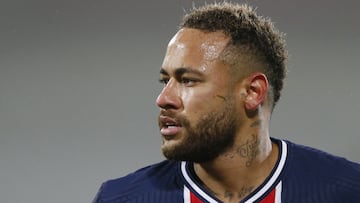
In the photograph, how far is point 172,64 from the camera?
1012mm

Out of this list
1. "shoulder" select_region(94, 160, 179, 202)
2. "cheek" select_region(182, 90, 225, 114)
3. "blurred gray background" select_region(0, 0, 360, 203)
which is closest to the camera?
"cheek" select_region(182, 90, 225, 114)

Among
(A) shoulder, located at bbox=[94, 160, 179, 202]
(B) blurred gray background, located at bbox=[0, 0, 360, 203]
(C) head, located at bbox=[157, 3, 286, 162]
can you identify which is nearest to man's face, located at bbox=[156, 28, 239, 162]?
(C) head, located at bbox=[157, 3, 286, 162]

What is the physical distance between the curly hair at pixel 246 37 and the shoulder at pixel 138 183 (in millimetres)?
259

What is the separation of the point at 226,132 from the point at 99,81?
2.62 feet

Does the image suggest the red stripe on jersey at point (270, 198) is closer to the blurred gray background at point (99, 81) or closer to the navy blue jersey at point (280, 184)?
the navy blue jersey at point (280, 184)

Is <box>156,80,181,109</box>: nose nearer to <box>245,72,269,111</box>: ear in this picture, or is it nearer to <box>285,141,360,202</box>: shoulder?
<box>245,72,269,111</box>: ear

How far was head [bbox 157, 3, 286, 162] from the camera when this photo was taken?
Result: 100cm

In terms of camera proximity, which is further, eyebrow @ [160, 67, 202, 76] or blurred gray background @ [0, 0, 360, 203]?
blurred gray background @ [0, 0, 360, 203]

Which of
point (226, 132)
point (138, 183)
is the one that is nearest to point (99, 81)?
point (138, 183)

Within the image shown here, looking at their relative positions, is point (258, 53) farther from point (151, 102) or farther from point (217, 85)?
point (151, 102)

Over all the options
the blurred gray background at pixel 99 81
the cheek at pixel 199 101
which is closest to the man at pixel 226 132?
the cheek at pixel 199 101

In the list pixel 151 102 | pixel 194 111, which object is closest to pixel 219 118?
pixel 194 111

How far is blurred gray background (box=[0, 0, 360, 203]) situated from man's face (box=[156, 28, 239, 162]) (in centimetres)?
72

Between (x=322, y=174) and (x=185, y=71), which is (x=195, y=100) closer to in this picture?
(x=185, y=71)
